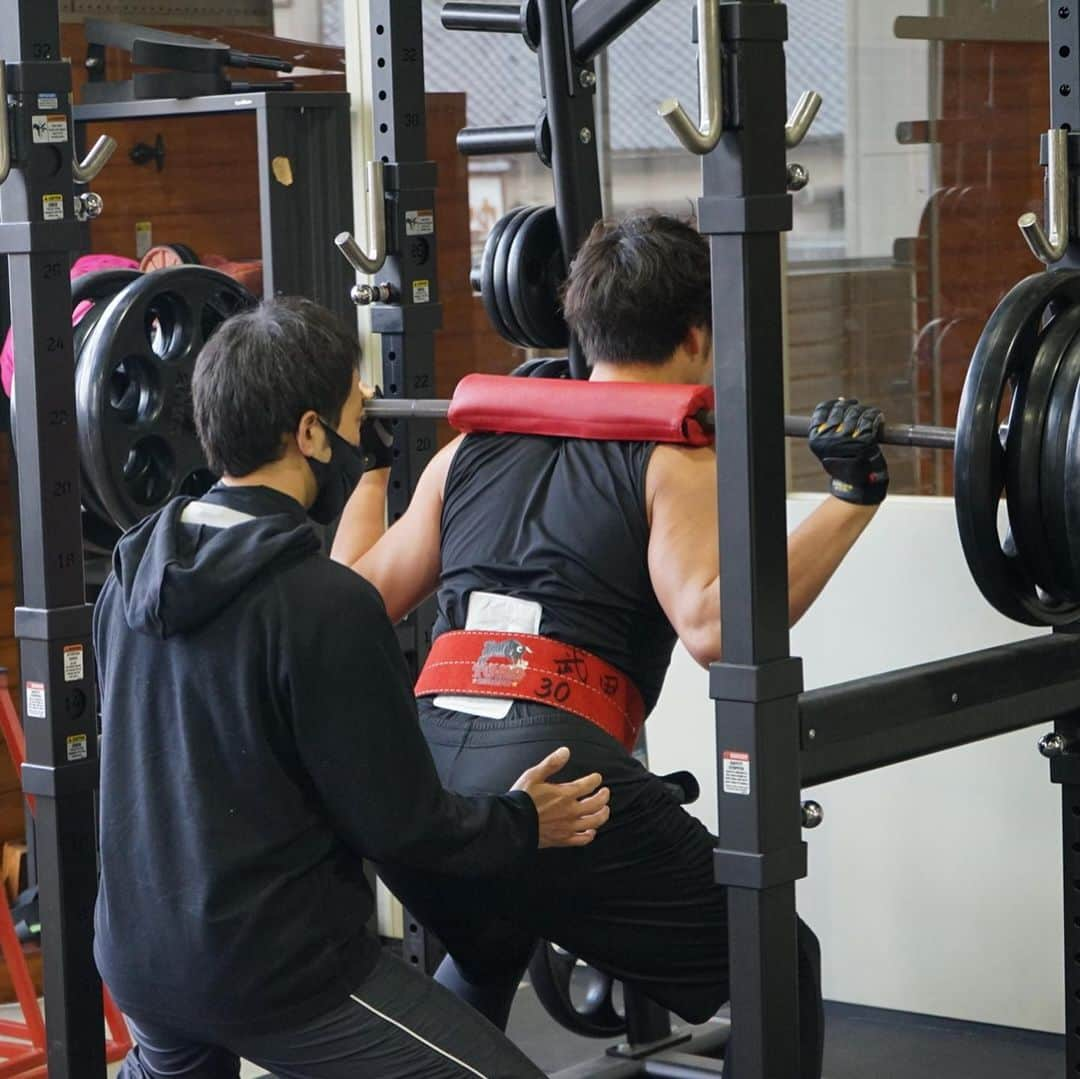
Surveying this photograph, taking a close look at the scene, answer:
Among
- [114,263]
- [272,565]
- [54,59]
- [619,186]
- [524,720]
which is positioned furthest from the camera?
[619,186]

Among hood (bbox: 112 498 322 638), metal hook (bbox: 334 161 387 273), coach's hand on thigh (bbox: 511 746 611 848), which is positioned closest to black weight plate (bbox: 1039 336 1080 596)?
coach's hand on thigh (bbox: 511 746 611 848)

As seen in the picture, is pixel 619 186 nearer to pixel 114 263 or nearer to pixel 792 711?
pixel 114 263

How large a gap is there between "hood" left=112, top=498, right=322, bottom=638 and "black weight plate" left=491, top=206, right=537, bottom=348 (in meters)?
1.07

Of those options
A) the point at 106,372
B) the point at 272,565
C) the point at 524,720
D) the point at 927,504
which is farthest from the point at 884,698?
the point at 106,372

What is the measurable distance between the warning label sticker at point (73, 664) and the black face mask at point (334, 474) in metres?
0.78

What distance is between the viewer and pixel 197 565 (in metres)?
2.03

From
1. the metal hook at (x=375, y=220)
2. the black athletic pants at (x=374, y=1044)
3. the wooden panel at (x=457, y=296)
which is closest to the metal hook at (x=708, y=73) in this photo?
the black athletic pants at (x=374, y=1044)

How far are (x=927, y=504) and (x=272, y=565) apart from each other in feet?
6.32

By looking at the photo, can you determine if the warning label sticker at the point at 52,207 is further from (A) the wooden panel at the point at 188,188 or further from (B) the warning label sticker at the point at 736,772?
(A) the wooden panel at the point at 188,188

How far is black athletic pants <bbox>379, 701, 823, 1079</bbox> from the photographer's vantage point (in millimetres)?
2445

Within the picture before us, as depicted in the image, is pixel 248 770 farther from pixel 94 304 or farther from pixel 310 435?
pixel 94 304

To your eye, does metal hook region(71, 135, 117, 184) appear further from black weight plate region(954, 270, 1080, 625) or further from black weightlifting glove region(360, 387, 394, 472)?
black weight plate region(954, 270, 1080, 625)

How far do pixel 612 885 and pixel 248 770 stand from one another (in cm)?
63

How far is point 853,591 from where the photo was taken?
3787 millimetres
